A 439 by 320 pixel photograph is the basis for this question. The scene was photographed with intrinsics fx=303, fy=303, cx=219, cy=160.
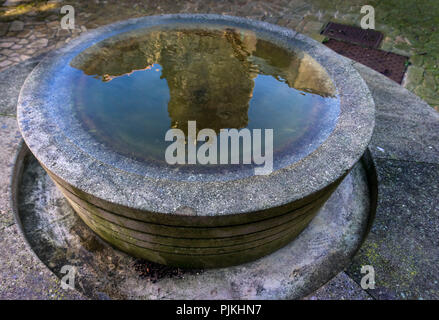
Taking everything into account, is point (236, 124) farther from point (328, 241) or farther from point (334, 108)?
point (328, 241)

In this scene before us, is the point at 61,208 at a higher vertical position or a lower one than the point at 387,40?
lower

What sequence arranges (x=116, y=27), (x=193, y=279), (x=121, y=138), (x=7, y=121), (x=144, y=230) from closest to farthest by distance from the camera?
(x=144, y=230) < (x=121, y=138) < (x=193, y=279) < (x=7, y=121) < (x=116, y=27)

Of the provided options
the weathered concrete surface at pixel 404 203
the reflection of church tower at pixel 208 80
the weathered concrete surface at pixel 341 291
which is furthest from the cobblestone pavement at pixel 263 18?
the weathered concrete surface at pixel 341 291

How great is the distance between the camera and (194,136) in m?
2.32

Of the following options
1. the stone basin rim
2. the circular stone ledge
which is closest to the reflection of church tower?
the stone basin rim

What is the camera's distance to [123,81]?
9.29ft

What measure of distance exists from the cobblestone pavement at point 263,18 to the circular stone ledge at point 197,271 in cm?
324

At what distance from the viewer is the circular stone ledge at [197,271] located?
2.39 meters

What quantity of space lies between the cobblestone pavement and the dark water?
2865 mm

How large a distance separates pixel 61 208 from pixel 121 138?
1.13 metres

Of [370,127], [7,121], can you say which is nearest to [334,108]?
[370,127]

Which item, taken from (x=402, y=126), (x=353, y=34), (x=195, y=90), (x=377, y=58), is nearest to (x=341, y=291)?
(x=195, y=90)

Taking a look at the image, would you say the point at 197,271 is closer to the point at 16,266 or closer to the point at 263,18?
the point at 16,266

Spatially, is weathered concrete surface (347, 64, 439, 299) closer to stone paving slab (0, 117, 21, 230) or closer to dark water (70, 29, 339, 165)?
dark water (70, 29, 339, 165)
